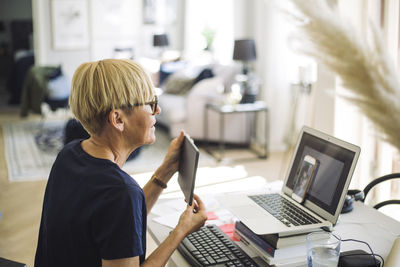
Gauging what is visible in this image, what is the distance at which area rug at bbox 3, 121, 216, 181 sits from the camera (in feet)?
16.4

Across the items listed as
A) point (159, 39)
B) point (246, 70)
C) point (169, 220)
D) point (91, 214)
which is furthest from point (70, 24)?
point (91, 214)

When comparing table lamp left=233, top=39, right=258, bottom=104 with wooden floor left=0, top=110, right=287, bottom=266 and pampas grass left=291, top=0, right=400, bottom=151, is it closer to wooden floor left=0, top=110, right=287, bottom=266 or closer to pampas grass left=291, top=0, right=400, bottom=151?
wooden floor left=0, top=110, right=287, bottom=266

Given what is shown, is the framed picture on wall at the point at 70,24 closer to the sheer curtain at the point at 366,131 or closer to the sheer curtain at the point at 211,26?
the sheer curtain at the point at 211,26

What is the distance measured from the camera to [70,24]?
7887mm

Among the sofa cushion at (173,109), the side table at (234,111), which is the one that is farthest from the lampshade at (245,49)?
the sofa cushion at (173,109)

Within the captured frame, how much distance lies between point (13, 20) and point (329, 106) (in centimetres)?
827

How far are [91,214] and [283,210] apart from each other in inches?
25.6

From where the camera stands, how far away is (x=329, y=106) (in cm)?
337

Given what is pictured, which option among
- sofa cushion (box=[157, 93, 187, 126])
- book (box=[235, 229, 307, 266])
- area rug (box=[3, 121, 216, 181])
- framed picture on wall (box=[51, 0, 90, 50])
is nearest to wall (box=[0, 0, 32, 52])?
framed picture on wall (box=[51, 0, 90, 50])

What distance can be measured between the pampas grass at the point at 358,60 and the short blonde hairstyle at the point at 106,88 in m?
0.88

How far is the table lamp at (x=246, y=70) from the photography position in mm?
5254

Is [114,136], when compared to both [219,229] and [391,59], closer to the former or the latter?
[219,229]

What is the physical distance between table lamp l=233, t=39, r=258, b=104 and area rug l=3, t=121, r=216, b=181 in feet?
2.67

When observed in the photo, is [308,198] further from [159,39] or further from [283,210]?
[159,39]
